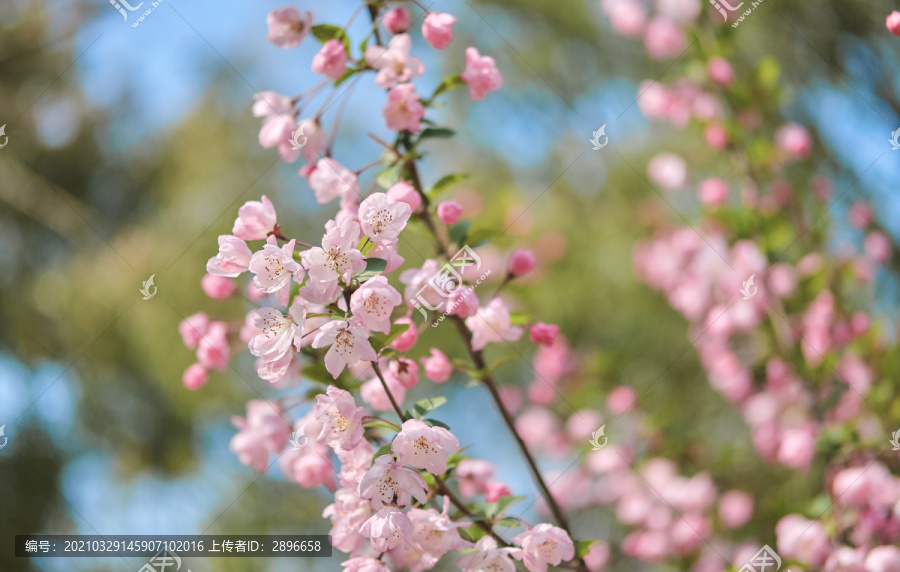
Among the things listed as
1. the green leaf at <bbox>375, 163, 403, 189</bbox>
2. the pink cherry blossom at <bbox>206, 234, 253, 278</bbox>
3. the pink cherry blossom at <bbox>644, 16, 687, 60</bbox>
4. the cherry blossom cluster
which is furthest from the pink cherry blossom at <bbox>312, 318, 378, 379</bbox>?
the pink cherry blossom at <bbox>644, 16, 687, 60</bbox>

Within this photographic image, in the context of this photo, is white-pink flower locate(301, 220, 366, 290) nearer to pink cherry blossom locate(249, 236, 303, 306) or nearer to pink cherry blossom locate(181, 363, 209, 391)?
pink cherry blossom locate(249, 236, 303, 306)

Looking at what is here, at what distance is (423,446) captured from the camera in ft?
1.68

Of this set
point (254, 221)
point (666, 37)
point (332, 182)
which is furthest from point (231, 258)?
point (666, 37)

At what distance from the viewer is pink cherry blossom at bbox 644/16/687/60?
1.58m

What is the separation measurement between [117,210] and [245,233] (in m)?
4.42

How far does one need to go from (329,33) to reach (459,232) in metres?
0.26

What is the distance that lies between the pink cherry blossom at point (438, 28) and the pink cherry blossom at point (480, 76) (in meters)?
0.04

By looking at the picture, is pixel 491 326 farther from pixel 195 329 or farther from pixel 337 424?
pixel 195 329

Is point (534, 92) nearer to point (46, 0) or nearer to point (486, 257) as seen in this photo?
point (486, 257)

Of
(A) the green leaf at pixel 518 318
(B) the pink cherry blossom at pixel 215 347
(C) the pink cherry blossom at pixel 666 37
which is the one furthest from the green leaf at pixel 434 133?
(C) the pink cherry blossom at pixel 666 37

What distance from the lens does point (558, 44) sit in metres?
2.75

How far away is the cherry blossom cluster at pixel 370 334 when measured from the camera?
0.50 metres

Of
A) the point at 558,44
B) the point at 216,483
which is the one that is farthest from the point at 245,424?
the point at 558,44

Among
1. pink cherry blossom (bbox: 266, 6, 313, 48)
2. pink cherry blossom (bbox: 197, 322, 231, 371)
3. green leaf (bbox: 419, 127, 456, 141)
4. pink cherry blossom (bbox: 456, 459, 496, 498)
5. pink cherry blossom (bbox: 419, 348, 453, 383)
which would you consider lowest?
pink cherry blossom (bbox: 456, 459, 496, 498)
